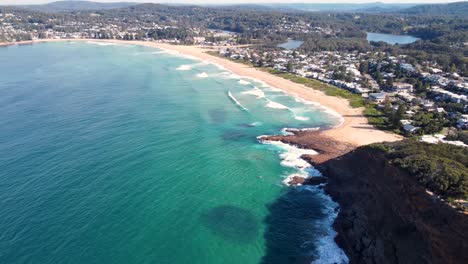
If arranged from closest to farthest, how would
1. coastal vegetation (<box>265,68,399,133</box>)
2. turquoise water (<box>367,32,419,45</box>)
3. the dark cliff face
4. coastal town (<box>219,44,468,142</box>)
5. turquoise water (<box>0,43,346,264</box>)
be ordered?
1. the dark cliff face
2. turquoise water (<box>0,43,346,264</box>)
3. coastal town (<box>219,44,468,142</box>)
4. coastal vegetation (<box>265,68,399,133</box>)
5. turquoise water (<box>367,32,419,45</box>)

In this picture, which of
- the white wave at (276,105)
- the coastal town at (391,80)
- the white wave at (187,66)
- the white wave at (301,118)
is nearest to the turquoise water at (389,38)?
the coastal town at (391,80)

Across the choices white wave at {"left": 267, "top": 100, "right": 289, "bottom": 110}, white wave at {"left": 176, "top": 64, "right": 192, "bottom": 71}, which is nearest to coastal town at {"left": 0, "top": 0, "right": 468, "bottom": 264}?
white wave at {"left": 267, "top": 100, "right": 289, "bottom": 110}

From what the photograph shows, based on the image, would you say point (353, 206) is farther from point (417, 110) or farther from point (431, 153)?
point (417, 110)

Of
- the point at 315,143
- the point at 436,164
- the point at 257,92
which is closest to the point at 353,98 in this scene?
the point at 257,92

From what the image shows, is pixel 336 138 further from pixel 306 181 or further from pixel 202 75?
pixel 202 75

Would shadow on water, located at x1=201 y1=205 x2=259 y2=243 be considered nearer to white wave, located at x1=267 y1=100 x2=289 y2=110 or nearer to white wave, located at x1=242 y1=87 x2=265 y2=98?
white wave, located at x1=267 y1=100 x2=289 y2=110
